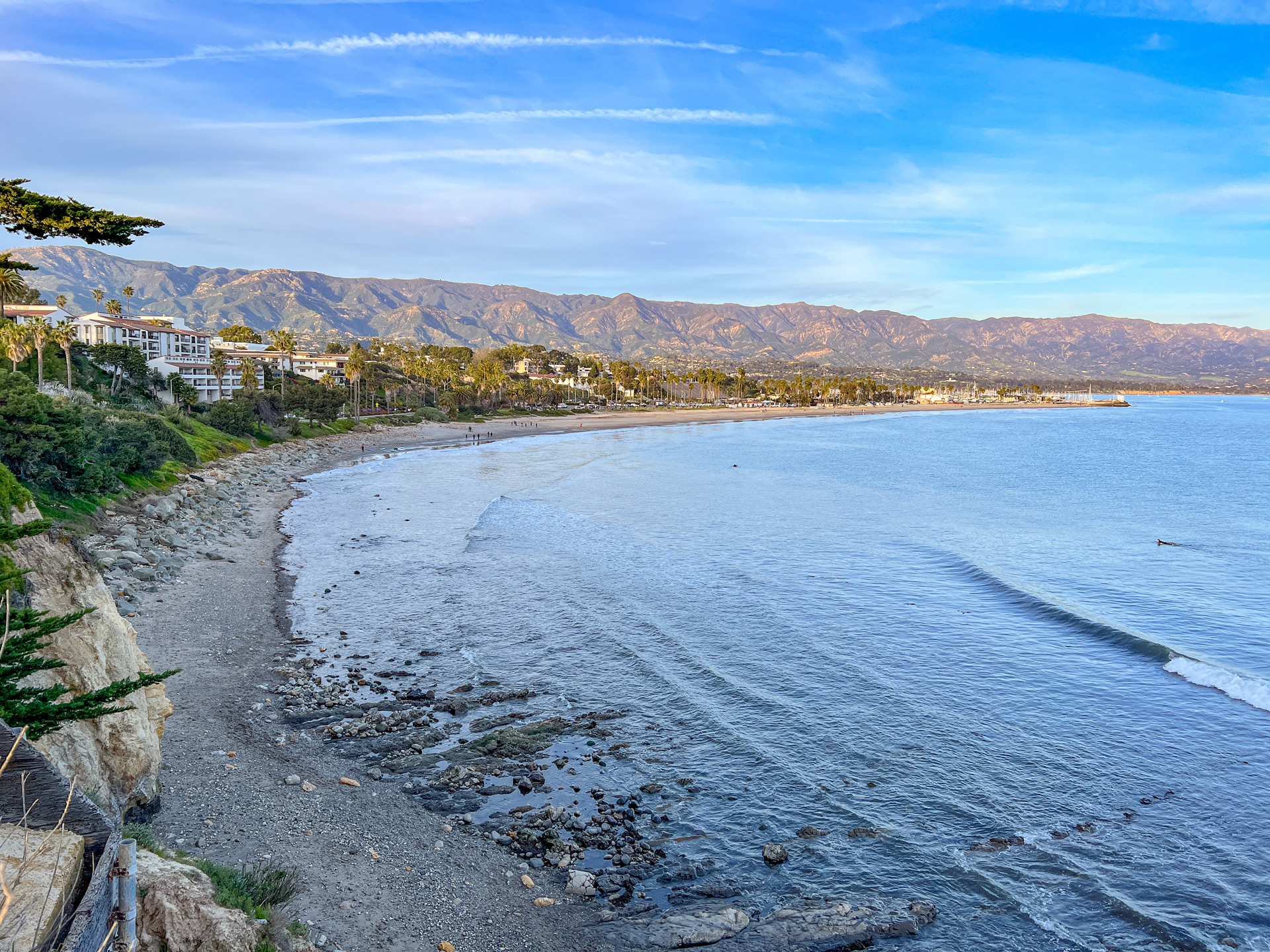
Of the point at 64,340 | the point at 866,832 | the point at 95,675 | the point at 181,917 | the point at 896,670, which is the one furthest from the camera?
the point at 64,340

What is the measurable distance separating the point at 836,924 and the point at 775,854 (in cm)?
185

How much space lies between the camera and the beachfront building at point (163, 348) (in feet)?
294

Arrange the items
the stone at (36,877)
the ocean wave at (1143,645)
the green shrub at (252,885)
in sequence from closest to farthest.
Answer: the stone at (36,877) → the green shrub at (252,885) → the ocean wave at (1143,645)

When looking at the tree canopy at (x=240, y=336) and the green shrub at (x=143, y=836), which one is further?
the tree canopy at (x=240, y=336)

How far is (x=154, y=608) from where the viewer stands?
1014 inches

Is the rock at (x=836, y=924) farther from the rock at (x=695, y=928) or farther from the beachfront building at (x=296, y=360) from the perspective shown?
the beachfront building at (x=296, y=360)

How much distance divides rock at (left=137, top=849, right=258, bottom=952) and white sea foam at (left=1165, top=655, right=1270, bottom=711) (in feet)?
81.9

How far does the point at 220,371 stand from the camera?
93562mm

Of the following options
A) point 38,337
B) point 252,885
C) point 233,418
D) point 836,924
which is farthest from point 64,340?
point 836,924

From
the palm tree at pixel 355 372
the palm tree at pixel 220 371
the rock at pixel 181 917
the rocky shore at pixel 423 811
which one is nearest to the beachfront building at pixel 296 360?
the palm tree at pixel 355 372

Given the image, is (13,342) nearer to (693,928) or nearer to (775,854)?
(775,854)

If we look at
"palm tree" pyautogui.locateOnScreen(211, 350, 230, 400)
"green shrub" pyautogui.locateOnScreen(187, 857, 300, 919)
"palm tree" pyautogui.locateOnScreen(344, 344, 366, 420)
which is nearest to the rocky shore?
"green shrub" pyautogui.locateOnScreen(187, 857, 300, 919)

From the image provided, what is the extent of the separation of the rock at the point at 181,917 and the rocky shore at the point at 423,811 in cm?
233

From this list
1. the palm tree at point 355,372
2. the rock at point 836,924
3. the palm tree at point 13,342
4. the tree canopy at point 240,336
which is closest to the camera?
the rock at point 836,924
